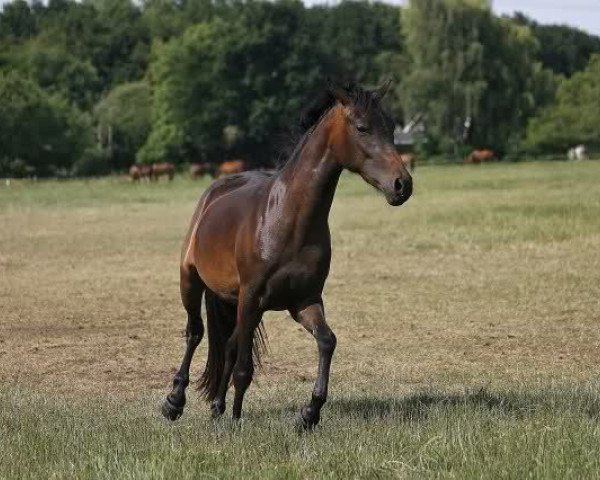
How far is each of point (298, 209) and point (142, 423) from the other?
1.83m

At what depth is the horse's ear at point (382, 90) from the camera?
316 inches

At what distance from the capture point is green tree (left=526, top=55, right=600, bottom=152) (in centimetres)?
11438

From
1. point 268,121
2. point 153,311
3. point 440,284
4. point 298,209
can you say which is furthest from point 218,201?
point 268,121

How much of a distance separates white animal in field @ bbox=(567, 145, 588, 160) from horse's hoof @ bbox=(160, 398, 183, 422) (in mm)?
103719

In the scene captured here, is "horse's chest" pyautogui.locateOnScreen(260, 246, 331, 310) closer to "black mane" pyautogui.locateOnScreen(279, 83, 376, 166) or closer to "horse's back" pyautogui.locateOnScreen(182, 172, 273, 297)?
"horse's back" pyautogui.locateOnScreen(182, 172, 273, 297)

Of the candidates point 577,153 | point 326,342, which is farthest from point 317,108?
point 577,153

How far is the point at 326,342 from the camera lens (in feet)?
26.1

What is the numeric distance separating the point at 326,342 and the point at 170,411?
1944 mm

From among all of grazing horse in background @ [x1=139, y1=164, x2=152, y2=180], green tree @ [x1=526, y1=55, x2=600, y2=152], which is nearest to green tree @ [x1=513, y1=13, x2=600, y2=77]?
green tree @ [x1=526, y1=55, x2=600, y2=152]

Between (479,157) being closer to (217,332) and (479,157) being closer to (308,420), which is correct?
(217,332)

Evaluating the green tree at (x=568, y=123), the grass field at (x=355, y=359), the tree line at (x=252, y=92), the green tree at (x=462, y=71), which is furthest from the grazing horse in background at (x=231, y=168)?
the grass field at (x=355, y=359)

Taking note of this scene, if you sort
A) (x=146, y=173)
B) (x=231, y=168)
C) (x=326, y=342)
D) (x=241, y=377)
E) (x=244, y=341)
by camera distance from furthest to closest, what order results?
(x=231, y=168) → (x=146, y=173) → (x=241, y=377) → (x=244, y=341) → (x=326, y=342)

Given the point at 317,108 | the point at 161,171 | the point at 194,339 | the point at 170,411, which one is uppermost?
the point at 317,108

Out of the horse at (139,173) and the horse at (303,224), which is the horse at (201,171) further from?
the horse at (303,224)
